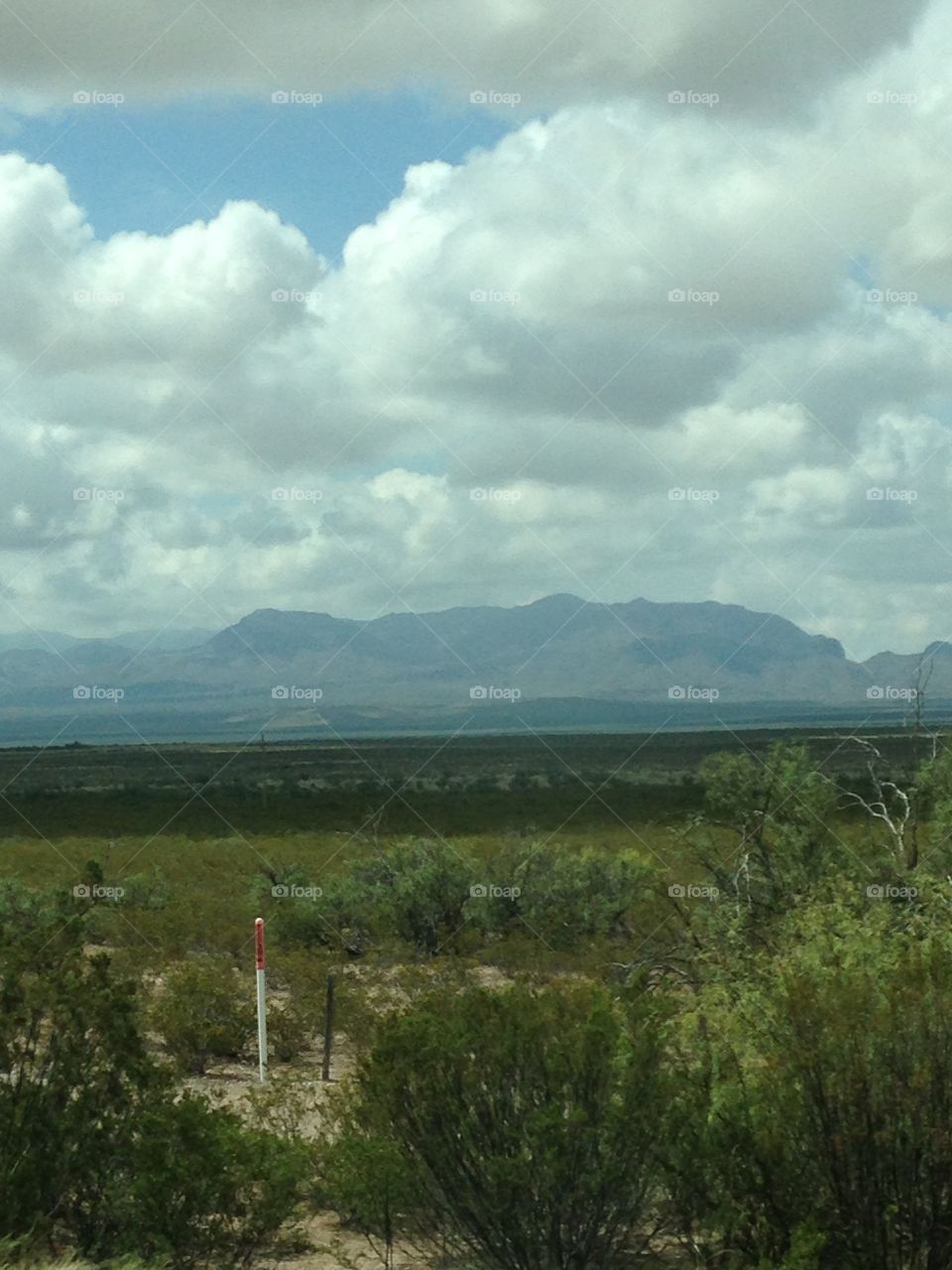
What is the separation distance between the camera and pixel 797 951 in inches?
423

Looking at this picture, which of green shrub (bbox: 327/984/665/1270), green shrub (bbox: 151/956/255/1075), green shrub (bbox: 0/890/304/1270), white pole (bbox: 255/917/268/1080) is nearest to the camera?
green shrub (bbox: 327/984/665/1270)

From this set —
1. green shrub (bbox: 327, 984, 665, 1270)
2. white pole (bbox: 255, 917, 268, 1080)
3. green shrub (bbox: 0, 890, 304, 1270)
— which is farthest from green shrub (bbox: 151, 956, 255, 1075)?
green shrub (bbox: 327, 984, 665, 1270)

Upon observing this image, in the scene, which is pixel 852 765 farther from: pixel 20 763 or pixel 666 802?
pixel 20 763

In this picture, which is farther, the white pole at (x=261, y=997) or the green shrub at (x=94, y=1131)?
the white pole at (x=261, y=997)

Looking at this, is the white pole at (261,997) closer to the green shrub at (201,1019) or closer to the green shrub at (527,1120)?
the green shrub at (201,1019)

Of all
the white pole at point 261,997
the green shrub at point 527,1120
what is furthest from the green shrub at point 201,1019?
the green shrub at point 527,1120

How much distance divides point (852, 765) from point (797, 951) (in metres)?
64.1

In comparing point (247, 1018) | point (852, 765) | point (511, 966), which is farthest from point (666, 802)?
point (247, 1018)

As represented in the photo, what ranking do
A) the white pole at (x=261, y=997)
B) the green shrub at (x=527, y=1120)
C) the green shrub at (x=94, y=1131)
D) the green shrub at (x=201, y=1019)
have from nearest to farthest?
the green shrub at (x=527, y=1120)
the green shrub at (x=94, y=1131)
the white pole at (x=261, y=997)
the green shrub at (x=201, y=1019)

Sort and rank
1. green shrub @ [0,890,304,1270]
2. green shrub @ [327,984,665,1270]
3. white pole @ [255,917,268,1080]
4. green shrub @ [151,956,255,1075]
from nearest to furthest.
Result: green shrub @ [327,984,665,1270]
green shrub @ [0,890,304,1270]
white pole @ [255,917,268,1080]
green shrub @ [151,956,255,1075]

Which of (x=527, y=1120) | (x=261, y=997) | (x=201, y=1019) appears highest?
(x=527, y=1120)

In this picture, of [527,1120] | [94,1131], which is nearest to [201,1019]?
[94,1131]

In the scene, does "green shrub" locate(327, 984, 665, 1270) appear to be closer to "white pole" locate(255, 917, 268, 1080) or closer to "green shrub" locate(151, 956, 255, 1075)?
"white pole" locate(255, 917, 268, 1080)

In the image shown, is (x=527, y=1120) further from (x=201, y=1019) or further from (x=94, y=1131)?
(x=201, y=1019)
